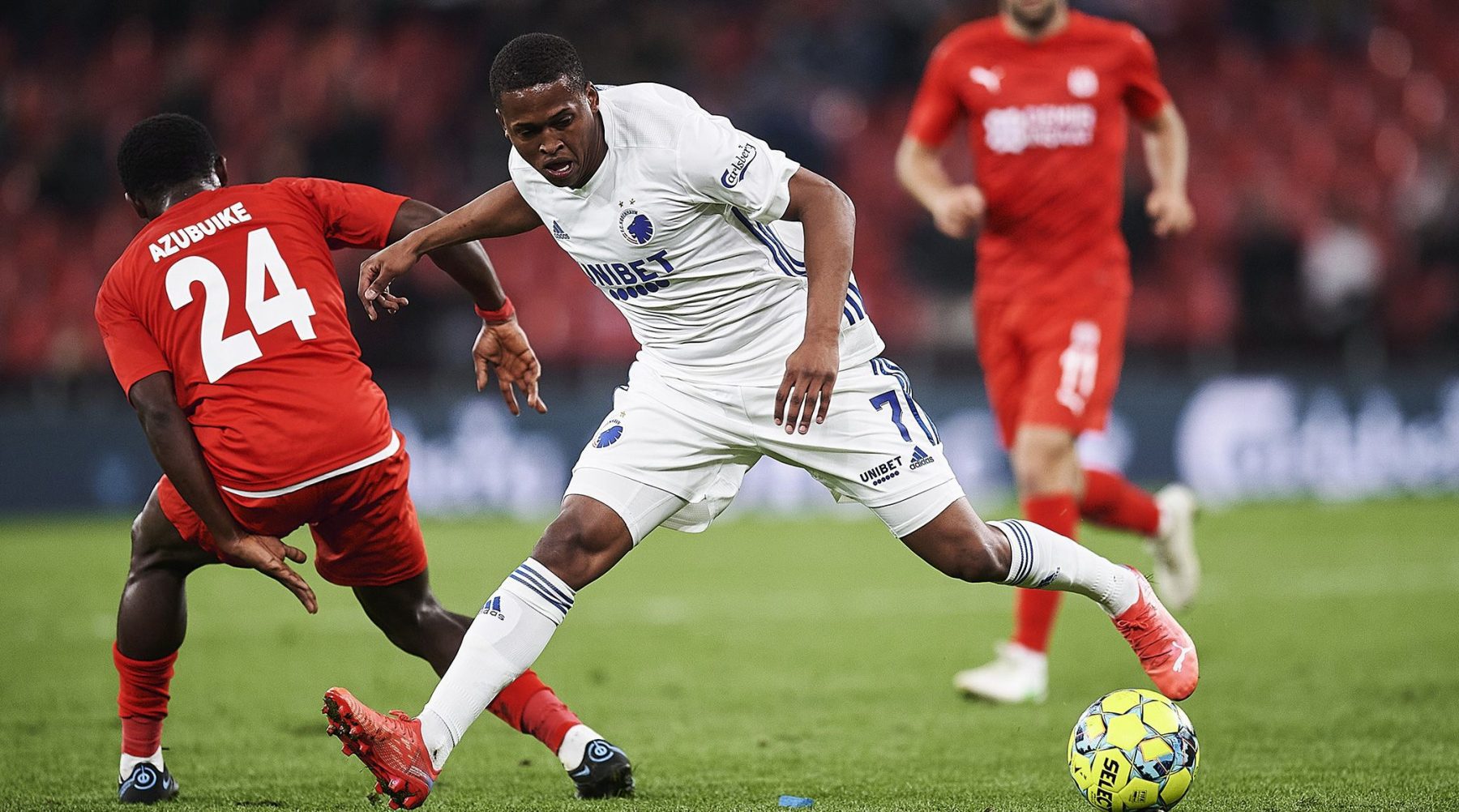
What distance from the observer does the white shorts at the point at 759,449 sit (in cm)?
411

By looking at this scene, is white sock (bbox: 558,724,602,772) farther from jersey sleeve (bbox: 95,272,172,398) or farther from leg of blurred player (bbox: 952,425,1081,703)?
leg of blurred player (bbox: 952,425,1081,703)

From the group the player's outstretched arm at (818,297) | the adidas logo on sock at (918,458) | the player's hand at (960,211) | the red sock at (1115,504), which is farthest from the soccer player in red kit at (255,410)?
the red sock at (1115,504)

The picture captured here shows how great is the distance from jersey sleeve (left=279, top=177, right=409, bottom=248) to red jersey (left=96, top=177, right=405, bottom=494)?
0.16 m

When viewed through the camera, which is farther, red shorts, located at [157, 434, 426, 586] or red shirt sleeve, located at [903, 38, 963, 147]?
red shirt sleeve, located at [903, 38, 963, 147]

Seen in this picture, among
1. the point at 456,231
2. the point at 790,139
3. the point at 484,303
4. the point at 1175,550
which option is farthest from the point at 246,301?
the point at 790,139

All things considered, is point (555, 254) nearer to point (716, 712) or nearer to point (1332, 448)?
point (1332, 448)

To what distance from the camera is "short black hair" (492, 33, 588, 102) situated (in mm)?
3721

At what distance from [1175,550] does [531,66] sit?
417 cm

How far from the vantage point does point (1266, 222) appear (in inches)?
558

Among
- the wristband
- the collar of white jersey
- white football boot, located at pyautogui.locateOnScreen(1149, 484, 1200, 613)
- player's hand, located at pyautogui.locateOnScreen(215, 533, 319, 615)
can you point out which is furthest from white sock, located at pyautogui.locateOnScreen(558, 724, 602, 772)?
white football boot, located at pyautogui.locateOnScreen(1149, 484, 1200, 613)


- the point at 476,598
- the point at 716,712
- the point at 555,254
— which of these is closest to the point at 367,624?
the point at 476,598

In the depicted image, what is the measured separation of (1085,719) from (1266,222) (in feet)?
37.3

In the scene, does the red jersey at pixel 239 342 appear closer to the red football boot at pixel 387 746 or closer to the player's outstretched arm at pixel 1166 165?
the red football boot at pixel 387 746

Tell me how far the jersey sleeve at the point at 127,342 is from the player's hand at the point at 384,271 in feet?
1.78
